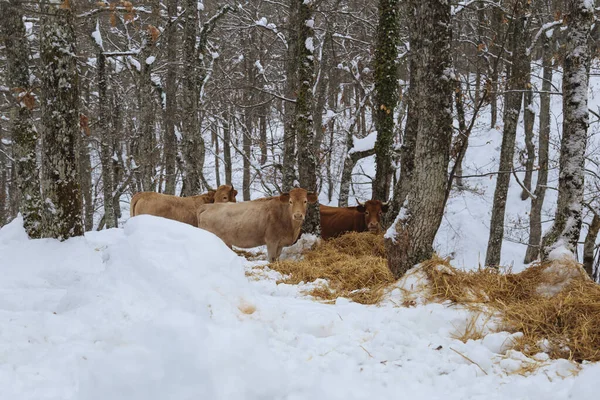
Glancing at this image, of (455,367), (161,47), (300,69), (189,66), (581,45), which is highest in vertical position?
(161,47)

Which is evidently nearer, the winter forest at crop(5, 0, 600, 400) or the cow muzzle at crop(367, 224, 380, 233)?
the winter forest at crop(5, 0, 600, 400)

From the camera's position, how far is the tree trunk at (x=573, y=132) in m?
4.99

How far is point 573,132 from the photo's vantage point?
516 centimetres

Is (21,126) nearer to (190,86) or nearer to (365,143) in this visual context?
(190,86)

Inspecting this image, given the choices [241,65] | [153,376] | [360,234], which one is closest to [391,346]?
[153,376]

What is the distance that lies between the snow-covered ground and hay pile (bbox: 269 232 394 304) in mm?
824

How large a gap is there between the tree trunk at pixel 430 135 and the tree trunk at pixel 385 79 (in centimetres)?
396

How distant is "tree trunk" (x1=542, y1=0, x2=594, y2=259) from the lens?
499 cm

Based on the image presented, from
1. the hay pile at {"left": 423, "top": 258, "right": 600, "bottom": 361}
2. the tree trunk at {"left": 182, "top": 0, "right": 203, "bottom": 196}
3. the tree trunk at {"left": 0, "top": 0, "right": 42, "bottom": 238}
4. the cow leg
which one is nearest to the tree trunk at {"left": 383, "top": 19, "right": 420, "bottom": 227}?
the cow leg

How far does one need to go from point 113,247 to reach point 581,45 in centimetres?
572

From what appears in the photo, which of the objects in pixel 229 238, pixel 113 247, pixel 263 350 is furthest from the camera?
pixel 229 238

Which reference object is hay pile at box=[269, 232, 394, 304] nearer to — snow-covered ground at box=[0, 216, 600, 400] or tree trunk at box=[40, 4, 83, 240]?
snow-covered ground at box=[0, 216, 600, 400]

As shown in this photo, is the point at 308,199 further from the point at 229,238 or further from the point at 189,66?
the point at 189,66

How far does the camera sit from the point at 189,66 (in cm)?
1128
